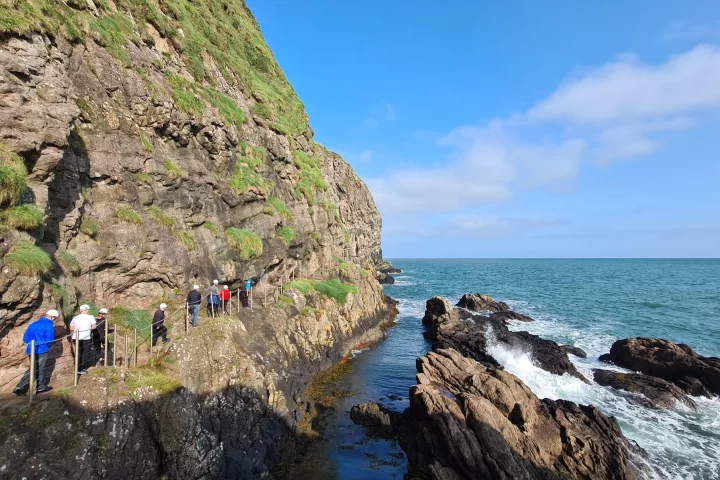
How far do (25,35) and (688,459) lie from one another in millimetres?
30148

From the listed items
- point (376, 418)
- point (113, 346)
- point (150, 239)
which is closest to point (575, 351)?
point (376, 418)

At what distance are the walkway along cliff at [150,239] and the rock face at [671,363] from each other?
2039 cm

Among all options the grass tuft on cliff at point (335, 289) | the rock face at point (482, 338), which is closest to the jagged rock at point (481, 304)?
the rock face at point (482, 338)

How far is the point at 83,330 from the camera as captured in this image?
441 inches

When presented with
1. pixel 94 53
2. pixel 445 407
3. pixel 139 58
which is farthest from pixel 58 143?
pixel 445 407

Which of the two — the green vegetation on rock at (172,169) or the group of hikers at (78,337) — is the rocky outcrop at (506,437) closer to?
the group of hikers at (78,337)

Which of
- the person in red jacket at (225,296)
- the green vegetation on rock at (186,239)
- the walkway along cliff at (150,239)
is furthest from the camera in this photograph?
the person in red jacket at (225,296)

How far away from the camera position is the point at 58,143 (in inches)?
492

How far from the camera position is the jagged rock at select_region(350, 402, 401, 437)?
16625mm

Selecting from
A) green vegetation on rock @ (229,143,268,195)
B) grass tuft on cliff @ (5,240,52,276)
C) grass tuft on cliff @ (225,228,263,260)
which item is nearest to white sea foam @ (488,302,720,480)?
grass tuft on cliff @ (225,228,263,260)

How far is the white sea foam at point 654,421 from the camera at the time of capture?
48.3 ft

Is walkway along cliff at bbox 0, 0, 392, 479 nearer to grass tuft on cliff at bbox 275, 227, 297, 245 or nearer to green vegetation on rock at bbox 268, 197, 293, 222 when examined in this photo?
grass tuft on cliff at bbox 275, 227, 297, 245

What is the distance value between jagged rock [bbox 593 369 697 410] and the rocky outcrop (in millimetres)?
7473

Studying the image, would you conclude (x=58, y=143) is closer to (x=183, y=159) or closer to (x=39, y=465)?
(x=183, y=159)
